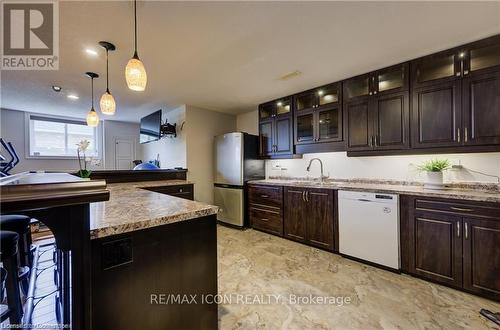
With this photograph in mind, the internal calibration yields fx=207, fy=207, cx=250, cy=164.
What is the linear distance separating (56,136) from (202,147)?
3.89 m

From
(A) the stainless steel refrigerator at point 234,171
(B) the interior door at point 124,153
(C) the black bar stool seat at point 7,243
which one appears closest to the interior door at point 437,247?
(A) the stainless steel refrigerator at point 234,171

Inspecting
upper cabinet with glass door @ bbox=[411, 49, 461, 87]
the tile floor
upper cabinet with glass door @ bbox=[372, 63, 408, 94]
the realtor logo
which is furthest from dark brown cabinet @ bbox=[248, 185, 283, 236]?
the realtor logo

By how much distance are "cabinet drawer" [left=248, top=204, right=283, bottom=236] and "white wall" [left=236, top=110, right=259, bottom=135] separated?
1.79 meters

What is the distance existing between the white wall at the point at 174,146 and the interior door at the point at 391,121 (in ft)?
11.2

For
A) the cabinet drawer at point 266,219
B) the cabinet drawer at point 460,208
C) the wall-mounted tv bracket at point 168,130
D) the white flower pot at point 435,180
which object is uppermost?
the wall-mounted tv bracket at point 168,130

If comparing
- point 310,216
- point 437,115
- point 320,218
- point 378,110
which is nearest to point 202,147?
point 310,216

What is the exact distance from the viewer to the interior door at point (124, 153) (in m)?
6.04

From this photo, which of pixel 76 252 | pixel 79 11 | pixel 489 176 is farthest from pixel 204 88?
pixel 489 176

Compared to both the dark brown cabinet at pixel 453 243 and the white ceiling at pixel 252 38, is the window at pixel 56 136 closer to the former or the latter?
the white ceiling at pixel 252 38

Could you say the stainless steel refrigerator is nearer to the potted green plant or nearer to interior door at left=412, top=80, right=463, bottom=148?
interior door at left=412, top=80, right=463, bottom=148

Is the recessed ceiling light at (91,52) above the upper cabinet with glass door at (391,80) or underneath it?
above

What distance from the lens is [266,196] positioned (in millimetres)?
3787

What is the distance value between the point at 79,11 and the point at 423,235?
12.5ft

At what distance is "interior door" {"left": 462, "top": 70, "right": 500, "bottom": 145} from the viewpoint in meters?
2.00
